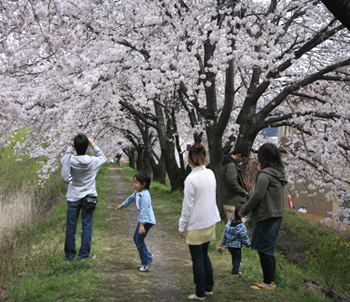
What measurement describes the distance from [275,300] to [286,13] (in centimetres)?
693

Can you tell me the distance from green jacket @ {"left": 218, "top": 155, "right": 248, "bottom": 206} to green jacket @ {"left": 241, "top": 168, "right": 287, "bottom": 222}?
118 cm

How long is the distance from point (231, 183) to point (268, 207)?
4.36 feet

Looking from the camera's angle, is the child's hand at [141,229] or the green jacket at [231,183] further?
the green jacket at [231,183]

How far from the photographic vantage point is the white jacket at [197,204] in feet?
12.3

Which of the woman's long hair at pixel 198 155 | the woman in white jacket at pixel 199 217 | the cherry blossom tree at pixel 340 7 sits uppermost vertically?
the cherry blossom tree at pixel 340 7

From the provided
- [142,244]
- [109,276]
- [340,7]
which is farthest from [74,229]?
[340,7]

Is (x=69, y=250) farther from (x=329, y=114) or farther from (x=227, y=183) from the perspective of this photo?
(x=329, y=114)

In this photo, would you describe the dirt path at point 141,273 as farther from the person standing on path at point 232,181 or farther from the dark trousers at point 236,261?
the person standing on path at point 232,181

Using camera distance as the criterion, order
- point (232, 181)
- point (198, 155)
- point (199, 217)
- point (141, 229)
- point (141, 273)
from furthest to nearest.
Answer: point (232, 181) < point (141, 273) < point (141, 229) < point (198, 155) < point (199, 217)

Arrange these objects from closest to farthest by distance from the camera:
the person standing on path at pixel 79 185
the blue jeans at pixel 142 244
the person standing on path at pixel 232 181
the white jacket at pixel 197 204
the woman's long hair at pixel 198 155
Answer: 1. the white jacket at pixel 197 204
2. the woman's long hair at pixel 198 155
3. the blue jeans at pixel 142 244
4. the person standing on path at pixel 79 185
5. the person standing on path at pixel 232 181

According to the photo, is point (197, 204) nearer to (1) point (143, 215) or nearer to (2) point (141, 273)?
(1) point (143, 215)

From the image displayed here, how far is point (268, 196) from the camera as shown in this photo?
159 inches

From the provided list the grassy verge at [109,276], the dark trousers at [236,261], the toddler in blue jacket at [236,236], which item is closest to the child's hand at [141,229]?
the grassy verge at [109,276]

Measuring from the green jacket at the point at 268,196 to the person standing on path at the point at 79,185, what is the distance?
2.35 meters
